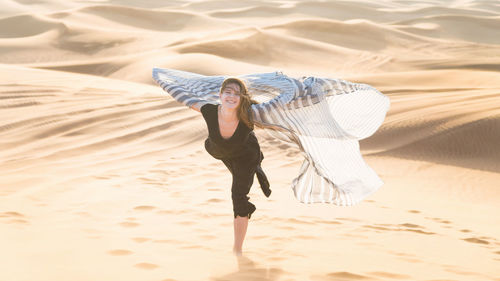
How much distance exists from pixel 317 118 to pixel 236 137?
534 mm

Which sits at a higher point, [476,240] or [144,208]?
[144,208]

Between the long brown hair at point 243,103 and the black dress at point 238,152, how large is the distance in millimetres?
71

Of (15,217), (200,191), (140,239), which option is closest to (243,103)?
(140,239)

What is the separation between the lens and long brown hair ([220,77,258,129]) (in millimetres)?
3646

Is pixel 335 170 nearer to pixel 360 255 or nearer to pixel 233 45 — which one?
pixel 360 255

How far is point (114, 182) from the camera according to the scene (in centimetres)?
623

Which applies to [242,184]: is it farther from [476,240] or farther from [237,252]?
[476,240]

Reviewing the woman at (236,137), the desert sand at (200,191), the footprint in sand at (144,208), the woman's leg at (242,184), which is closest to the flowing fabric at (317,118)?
the woman at (236,137)

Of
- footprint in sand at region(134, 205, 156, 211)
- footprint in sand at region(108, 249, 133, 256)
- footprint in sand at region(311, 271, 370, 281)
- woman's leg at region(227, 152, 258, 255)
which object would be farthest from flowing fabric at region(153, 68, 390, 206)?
footprint in sand at region(134, 205, 156, 211)

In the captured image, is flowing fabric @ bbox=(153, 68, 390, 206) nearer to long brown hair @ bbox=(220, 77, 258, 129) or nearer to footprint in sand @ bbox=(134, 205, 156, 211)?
long brown hair @ bbox=(220, 77, 258, 129)

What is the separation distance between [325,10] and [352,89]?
37507mm

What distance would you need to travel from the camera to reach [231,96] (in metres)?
3.68

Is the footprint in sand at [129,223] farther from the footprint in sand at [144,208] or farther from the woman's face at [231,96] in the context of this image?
the woman's face at [231,96]

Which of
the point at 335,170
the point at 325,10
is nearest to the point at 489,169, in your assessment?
the point at 335,170
